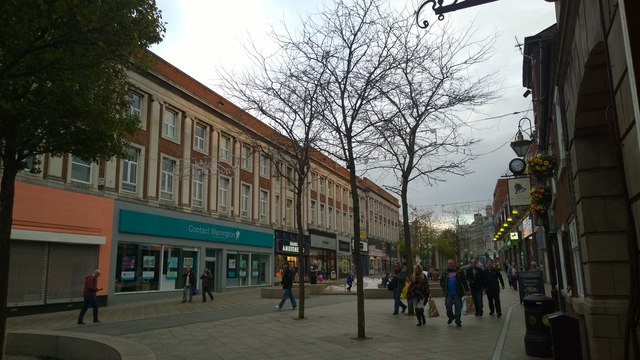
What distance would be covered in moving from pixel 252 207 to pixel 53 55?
27.9m

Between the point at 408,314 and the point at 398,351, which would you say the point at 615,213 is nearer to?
the point at 398,351

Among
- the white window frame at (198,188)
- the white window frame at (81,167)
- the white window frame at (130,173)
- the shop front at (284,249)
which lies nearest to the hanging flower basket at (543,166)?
the white window frame at (81,167)

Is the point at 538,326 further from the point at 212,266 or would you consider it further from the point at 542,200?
the point at 212,266

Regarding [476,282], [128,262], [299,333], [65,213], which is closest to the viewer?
[299,333]

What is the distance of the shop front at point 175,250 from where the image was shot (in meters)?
23.0

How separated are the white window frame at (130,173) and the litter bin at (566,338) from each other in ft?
66.9

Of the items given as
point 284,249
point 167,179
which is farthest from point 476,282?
point 284,249

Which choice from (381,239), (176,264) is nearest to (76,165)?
(176,264)

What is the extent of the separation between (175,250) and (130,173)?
5.13 m

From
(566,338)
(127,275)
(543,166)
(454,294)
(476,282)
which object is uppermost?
(543,166)

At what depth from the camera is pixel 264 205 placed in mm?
37531

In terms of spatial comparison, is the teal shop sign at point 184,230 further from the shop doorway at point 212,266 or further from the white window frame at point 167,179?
the white window frame at point 167,179

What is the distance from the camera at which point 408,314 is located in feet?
52.1

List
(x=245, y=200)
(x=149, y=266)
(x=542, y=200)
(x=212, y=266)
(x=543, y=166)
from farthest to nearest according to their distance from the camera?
(x=245, y=200), (x=212, y=266), (x=149, y=266), (x=542, y=200), (x=543, y=166)
